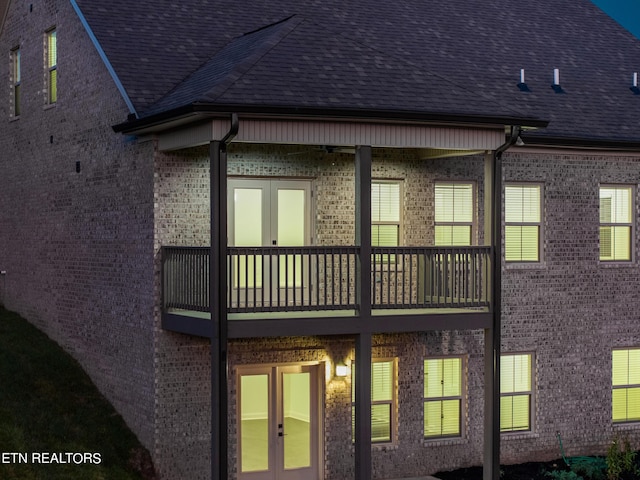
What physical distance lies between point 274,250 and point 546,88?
8.89 m

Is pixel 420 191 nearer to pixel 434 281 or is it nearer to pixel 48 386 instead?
pixel 434 281

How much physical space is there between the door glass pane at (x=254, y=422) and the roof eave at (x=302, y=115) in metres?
4.73

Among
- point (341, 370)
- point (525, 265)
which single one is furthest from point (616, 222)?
point (341, 370)

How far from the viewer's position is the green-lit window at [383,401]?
2098cm

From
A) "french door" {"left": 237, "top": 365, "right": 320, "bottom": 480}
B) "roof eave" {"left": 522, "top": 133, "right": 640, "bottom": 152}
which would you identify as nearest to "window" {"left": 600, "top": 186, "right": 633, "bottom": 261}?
"roof eave" {"left": 522, "top": 133, "right": 640, "bottom": 152}

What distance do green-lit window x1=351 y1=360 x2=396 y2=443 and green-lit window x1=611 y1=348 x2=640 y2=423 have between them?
494 cm

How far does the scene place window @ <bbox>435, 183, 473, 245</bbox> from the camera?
21.7 meters

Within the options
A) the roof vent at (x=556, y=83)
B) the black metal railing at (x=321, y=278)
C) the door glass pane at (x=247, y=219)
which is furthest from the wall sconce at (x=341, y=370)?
the roof vent at (x=556, y=83)

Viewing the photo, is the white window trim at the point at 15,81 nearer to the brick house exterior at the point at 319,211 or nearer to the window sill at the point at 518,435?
the brick house exterior at the point at 319,211

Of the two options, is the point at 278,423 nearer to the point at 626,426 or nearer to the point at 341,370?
the point at 341,370

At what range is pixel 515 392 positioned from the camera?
22141 mm

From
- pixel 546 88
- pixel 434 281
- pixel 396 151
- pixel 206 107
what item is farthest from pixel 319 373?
pixel 546 88

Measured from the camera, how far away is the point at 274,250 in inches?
709

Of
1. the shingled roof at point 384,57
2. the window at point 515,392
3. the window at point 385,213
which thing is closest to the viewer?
the shingled roof at point 384,57
